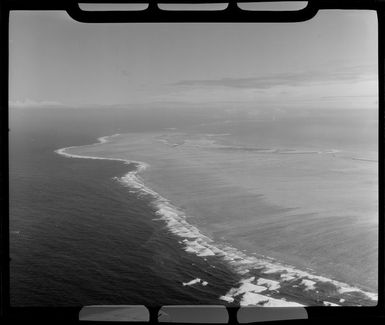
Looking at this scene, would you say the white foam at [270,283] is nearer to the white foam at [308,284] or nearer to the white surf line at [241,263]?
the white surf line at [241,263]

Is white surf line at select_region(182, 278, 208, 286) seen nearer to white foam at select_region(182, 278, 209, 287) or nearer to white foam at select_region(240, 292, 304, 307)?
white foam at select_region(182, 278, 209, 287)

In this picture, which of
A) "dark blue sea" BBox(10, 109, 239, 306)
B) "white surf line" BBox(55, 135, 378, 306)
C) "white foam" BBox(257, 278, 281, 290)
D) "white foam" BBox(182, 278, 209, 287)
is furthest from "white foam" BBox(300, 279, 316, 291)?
"white foam" BBox(182, 278, 209, 287)

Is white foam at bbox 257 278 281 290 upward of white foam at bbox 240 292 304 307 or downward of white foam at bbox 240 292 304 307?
upward

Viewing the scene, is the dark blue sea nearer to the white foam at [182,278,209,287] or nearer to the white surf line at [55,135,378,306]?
the white foam at [182,278,209,287]

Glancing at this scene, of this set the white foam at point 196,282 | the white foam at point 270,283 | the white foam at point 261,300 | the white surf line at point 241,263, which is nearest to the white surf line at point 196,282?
the white foam at point 196,282

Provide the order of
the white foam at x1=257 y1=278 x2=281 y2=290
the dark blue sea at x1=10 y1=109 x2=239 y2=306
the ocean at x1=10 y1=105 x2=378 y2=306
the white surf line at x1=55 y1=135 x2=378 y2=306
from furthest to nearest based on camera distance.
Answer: the dark blue sea at x1=10 y1=109 x2=239 y2=306, the ocean at x1=10 y1=105 x2=378 y2=306, the white foam at x1=257 y1=278 x2=281 y2=290, the white surf line at x1=55 y1=135 x2=378 y2=306

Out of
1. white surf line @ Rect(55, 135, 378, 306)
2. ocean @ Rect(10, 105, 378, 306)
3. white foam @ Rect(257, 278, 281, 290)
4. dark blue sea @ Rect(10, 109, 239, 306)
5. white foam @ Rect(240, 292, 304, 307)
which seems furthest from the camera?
dark blue sea @ Rect(10, 109, 239, 306)

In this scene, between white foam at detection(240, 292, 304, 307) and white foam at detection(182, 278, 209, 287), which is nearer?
white foam at detection(240, 292, 304, 307)
